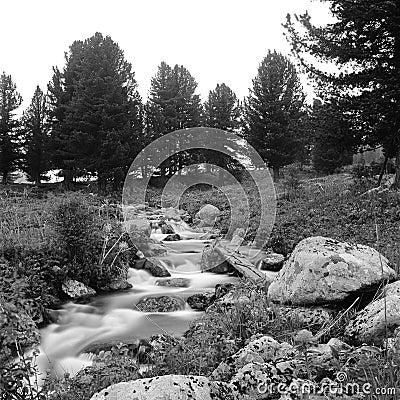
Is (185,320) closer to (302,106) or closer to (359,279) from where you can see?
(359,279)

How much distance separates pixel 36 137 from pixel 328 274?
30.7 m

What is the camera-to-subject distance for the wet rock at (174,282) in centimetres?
910

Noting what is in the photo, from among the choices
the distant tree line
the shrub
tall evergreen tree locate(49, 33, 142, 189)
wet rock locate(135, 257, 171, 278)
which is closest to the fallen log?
wet rock locate(135, 257, 171, 278)

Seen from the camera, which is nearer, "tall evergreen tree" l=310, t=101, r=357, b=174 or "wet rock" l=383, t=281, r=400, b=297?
"wet rock" l=383, t=281, r=400, b=297

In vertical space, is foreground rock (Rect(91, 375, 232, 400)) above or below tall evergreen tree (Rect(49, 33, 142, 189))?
below

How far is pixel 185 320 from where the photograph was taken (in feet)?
23.0

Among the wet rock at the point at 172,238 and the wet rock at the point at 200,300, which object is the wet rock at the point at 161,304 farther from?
the wet rock at the point at 172,238

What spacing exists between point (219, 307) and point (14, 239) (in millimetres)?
4617

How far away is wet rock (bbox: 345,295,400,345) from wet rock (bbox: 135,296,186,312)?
3.93 m

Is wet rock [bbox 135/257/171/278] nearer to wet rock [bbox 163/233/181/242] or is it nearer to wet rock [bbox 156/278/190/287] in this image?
wet rock [bbox 156/278/190/287]

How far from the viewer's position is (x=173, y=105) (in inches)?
1286

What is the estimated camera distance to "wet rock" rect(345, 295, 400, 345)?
3820 millimetres

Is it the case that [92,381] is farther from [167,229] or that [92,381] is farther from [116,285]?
[167,229]

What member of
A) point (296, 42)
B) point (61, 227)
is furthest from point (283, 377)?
point (296, 42)
